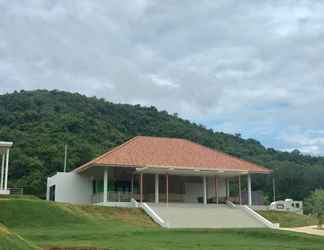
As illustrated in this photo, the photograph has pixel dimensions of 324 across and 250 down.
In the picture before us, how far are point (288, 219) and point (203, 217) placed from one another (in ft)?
20.0

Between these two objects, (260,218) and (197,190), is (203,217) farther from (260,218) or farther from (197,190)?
(197,190)

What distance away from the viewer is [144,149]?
44094 millimetres

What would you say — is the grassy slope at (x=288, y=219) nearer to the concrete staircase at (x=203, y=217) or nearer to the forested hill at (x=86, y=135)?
the concrete staircase at (x=203, y=217)

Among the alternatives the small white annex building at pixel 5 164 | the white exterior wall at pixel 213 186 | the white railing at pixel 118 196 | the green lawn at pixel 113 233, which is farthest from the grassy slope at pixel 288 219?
the small white annex building at pixel 5 164

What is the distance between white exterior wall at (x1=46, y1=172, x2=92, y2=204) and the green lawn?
30.7 ft

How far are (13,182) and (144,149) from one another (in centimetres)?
1948

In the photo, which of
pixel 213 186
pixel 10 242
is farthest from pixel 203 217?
pixel 10 242

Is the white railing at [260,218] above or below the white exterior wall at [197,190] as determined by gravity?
below

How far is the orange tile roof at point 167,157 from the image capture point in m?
40.2

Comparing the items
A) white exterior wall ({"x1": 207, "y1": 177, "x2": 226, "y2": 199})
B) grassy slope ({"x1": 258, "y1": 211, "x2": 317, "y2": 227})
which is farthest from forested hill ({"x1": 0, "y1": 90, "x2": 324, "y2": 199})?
grassy slope ({"x1": 258, "y1": 211, "x2": 317, "y2": 227})

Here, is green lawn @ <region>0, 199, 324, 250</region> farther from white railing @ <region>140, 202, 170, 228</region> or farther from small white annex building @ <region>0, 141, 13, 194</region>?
small white annex building @ <region>0, 141, 13, 194</region>

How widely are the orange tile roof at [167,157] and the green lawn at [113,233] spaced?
17.2 ft

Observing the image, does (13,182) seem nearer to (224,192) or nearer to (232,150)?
(224,192)

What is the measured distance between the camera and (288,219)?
1491 inches
